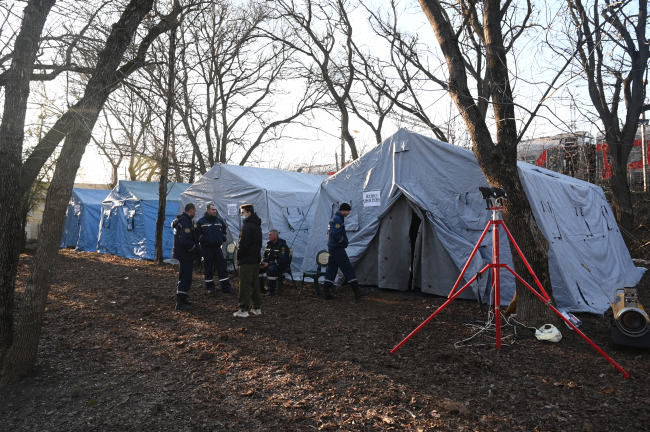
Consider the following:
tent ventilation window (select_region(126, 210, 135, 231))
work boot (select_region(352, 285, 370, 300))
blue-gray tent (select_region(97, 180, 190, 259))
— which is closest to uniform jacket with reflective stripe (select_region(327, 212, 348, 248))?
work boot (select_region(352, 285, 370, 300))

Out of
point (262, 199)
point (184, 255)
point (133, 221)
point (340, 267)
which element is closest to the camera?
point (184, 255)

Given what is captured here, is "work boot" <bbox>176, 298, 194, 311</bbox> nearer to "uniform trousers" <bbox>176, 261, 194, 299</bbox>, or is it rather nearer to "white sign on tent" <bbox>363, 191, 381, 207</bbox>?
"uniform trousers" <bbox>176, 261, 194, 299</bbox>

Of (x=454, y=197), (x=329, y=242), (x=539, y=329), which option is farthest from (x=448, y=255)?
(x=539, y=329)

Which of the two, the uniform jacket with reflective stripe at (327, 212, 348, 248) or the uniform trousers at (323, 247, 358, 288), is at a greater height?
Result: the uniform jacket with reflective stripe at (327, 212, 348, 248)

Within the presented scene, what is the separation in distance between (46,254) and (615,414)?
5161 millimetres

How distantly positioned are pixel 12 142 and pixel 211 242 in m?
4.35

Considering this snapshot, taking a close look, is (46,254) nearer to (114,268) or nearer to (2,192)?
(2,192)

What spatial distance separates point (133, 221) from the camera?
15102mm

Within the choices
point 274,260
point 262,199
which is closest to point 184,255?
point 274,260

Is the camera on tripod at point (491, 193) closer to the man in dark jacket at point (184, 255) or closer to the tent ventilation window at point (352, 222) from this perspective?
the tent ventilation window at point (352, 222)

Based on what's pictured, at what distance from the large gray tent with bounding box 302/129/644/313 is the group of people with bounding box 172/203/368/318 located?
929 millimetres

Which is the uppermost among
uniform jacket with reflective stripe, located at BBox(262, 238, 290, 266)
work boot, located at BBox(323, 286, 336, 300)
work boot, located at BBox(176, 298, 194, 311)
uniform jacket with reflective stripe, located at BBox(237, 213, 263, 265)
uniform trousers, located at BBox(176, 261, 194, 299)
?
uniform jacket with reflective stripe, located at BBox(237, 213, 263, 265)

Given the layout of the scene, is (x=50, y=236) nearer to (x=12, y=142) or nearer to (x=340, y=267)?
(x=12, y=142)

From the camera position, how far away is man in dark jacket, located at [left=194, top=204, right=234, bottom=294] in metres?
8.25
